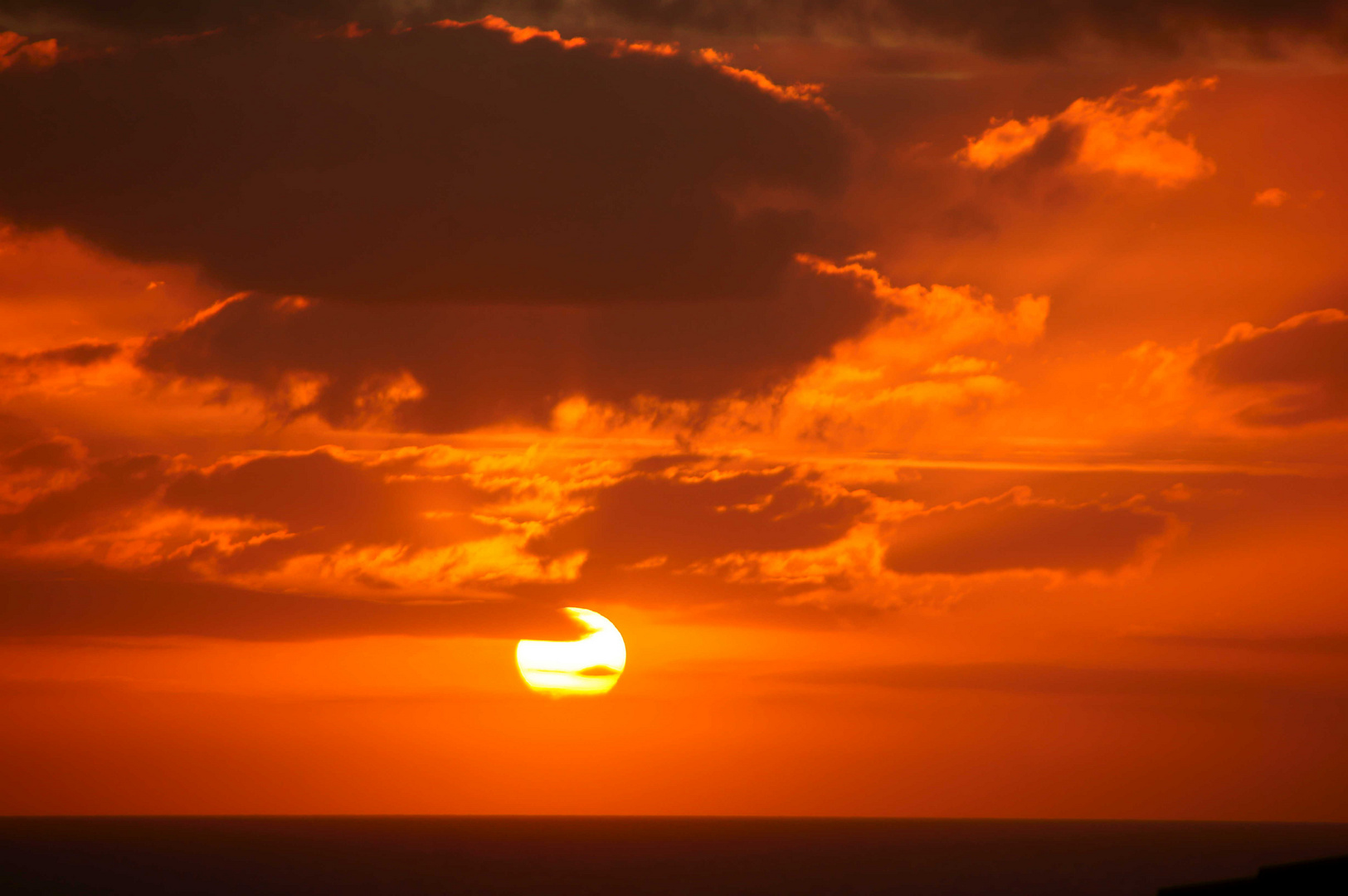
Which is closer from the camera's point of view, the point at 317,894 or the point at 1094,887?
the point at 317,894

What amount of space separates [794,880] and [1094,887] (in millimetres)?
39779

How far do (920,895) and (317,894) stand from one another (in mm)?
71593

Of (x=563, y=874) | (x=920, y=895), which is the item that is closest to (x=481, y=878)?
(x=563, y=874)

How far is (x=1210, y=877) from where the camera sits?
19250cm

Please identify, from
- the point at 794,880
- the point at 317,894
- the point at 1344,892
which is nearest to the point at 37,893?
the point at 317,894

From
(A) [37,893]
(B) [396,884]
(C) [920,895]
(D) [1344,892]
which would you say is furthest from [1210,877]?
(D) [1344,892]

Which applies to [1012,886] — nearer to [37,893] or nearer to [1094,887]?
[1094,887]

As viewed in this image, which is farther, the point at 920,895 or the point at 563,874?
the point at 563,874

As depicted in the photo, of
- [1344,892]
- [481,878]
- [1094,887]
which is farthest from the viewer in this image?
[481,878]

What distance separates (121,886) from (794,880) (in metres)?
88.8

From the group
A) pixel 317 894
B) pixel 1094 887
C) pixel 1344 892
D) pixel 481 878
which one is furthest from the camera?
pixel 481 878

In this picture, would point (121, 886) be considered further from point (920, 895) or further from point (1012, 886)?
point (1012, 886)

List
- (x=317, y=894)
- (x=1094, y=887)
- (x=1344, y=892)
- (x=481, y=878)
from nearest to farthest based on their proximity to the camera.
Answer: (x=1344, y=892) → (x=317, y=894) → (x=1094, y=887) → (x=481, y=878)

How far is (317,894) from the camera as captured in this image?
161 m
